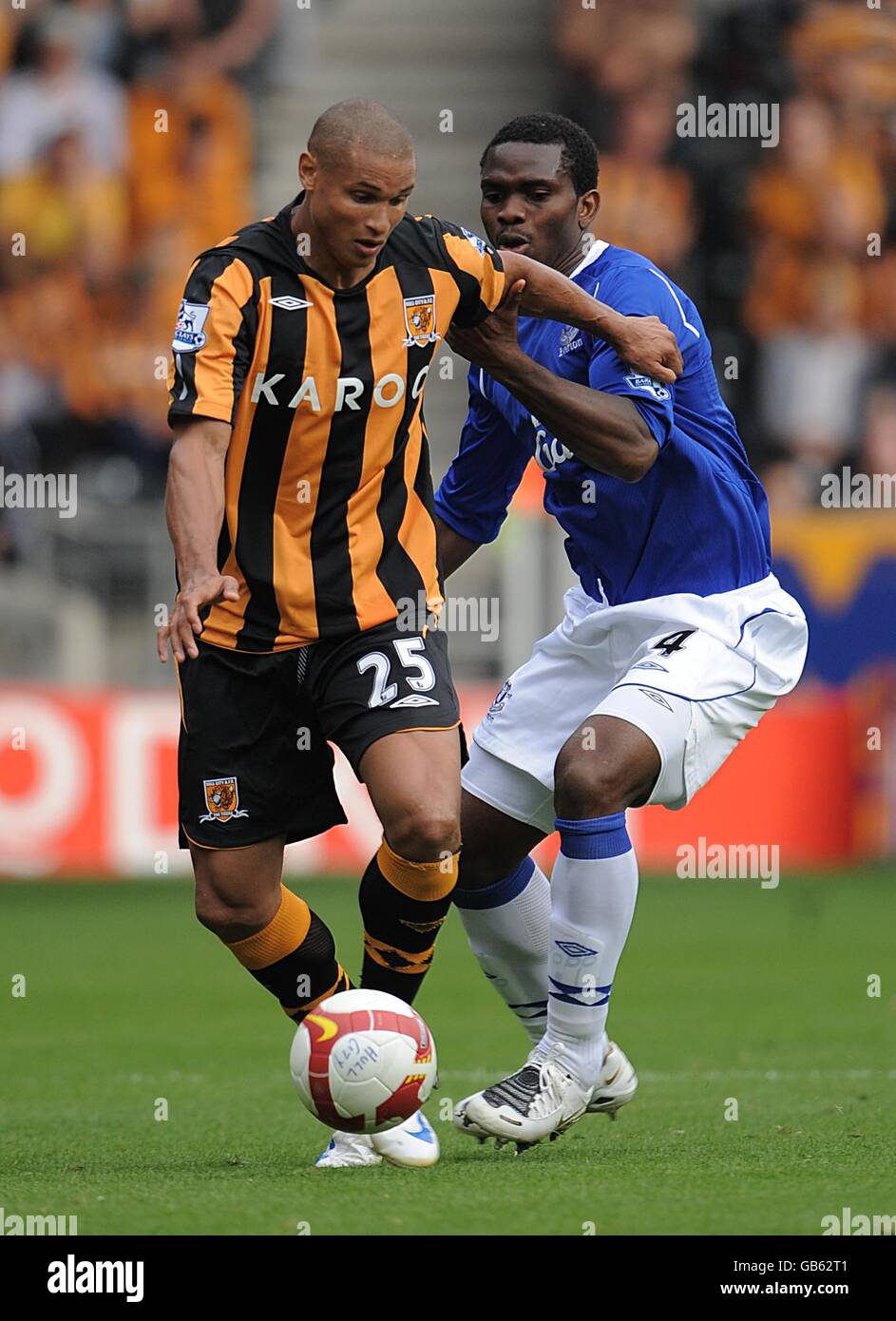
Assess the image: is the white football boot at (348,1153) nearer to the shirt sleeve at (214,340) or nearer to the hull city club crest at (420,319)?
the shirt sleeve at (214,340)

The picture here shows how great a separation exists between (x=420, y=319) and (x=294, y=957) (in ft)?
5.29

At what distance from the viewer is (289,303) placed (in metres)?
4.83

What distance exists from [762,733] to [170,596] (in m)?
4.12

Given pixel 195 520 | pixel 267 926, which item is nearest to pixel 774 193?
pixel 267 926

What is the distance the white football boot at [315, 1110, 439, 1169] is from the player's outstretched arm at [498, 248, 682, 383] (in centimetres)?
194

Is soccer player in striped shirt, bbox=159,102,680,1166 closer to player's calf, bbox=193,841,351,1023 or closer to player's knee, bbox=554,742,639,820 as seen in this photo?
player's calf, bbox=193,841,351,1023

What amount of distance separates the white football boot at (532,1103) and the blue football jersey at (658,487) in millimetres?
1282

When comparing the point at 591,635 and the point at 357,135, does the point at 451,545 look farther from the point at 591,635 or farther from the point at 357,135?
the point at 357,135

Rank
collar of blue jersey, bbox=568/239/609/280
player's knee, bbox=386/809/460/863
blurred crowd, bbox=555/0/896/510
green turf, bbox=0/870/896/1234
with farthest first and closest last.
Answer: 1. blurred crowd, bbox=555/0/896/510
2. collar of blue jersey, bbox=568/239/609/280
3. player's knee, bbox=386/809/460/863
4. green turf, bbox=0/870/896/1234

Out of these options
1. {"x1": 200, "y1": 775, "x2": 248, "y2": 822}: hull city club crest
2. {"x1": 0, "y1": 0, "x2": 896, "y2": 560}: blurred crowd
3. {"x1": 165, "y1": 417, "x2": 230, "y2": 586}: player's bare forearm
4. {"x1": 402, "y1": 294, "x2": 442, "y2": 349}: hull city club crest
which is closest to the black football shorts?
{"x1": 200, "y1": 775, "x2": 248, "y2": 822}: hull city club crest

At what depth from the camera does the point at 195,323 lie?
15.4 ft

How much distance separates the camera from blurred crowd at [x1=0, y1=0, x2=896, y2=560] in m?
15.4

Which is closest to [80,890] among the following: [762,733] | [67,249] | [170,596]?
[170,596]

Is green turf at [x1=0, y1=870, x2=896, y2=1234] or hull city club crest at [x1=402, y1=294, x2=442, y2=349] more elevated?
hull city club crest at [x1=402, y1=294, x2=442, y2=349]
